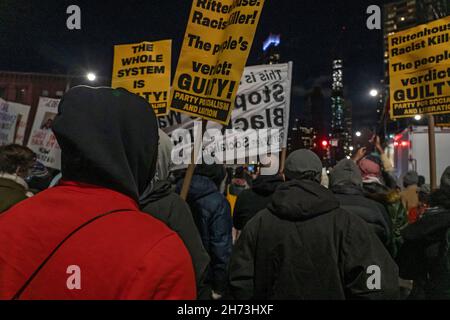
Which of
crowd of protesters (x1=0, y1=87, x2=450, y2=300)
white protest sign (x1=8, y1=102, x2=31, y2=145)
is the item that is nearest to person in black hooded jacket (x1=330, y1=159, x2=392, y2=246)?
crowd of protesters (x1=0, y1=87, x2=450, y2=300)

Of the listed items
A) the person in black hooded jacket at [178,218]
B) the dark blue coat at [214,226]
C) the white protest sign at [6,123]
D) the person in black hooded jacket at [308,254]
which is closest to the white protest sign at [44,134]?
the white protest sign at [6,123]

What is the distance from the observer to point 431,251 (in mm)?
3738

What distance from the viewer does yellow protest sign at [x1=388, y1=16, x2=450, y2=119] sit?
6.24 meters

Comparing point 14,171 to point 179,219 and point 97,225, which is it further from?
point 97,225

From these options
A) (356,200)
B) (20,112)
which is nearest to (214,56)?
(356,200)

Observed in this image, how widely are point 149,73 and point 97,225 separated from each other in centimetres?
626

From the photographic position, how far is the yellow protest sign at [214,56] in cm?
574

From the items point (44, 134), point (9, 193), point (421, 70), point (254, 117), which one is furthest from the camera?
point (44, 134)

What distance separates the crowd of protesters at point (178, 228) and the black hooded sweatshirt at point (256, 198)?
0.05 ft

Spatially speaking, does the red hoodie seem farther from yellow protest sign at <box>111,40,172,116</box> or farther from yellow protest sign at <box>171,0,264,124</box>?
yellow protest sign at <box>111,40,172,116</box>

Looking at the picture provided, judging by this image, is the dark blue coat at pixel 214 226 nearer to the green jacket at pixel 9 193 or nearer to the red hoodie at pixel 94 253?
the green jacket at pixel 9 193
